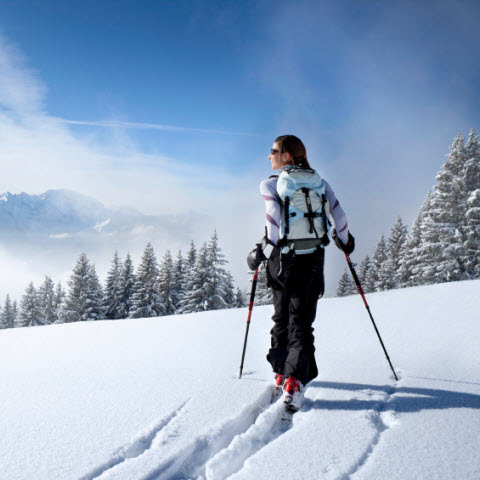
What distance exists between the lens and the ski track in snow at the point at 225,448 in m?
2.14

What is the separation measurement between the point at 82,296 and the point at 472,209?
38.3m

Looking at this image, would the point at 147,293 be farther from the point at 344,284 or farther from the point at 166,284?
the point at 344,284

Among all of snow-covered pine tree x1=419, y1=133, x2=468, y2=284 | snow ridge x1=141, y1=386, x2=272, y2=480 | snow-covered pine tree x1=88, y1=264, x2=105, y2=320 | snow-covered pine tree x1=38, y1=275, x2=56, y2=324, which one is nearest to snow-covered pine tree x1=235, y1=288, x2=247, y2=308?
snow-covered pine tree x1=88, y1=264, x2=105, y2=320

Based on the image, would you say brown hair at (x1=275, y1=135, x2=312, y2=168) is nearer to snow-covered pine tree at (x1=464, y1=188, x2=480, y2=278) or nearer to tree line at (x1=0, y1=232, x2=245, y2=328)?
snow-covered pine tree at (x1=464, y1=188, x2=480, y2=278)

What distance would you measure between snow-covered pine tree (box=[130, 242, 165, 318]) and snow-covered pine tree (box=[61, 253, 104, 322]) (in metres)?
4.79

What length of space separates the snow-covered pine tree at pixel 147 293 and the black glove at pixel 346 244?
1417 inches

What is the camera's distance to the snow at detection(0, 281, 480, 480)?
216 cm

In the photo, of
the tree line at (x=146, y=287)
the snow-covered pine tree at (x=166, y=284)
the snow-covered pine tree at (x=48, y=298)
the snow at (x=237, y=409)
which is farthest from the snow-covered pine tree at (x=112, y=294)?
the snow at (x=237, y=409)

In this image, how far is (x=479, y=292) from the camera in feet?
22.5

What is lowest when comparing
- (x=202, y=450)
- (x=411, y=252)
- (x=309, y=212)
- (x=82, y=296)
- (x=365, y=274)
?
(x=202, y=450)

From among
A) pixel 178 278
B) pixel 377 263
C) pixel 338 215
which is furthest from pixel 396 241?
pixel 338 215

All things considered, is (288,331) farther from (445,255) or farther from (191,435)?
(445,255)

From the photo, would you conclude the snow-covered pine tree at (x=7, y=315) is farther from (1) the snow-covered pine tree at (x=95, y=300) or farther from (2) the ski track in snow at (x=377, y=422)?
(2) the ski track in snow at (x=377, y=422)

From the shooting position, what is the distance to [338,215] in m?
3.81
